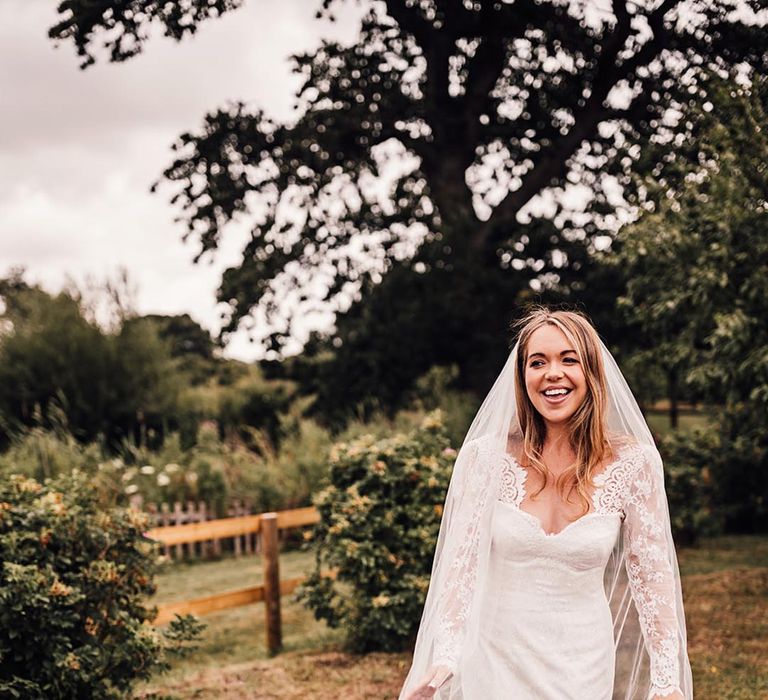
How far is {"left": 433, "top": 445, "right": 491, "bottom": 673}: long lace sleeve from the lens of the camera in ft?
Answer: 9.27

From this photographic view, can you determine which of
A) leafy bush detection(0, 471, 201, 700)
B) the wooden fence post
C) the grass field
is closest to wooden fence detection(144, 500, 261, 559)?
the grass field

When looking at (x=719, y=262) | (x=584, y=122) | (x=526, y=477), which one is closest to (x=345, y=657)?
(x=719, y=262)

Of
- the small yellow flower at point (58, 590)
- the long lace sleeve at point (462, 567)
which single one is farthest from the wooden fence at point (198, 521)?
the long lace sleeve at point (462, 567)

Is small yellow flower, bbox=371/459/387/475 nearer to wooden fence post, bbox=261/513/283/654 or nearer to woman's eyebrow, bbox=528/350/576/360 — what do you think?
wooden fence post, bbox=261/513/283/654

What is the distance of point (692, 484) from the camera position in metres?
11.2

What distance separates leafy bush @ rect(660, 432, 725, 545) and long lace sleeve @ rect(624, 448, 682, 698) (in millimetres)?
8554

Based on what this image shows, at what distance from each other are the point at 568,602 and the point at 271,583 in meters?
5.07

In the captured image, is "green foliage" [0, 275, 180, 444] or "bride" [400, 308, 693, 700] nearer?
"bride" [400, 308, 693, 700]

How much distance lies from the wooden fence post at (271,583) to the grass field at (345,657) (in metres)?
0.16

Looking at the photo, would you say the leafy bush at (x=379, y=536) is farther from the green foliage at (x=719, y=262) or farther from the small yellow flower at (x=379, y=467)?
the green foliage at (x=719, y=262)

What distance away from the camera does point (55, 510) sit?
510 centimetres

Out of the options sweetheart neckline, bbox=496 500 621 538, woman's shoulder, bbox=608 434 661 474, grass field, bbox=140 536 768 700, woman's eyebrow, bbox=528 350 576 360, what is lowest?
grass field, bbox=140 536 768 700

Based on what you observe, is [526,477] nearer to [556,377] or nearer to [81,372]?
[556,377]

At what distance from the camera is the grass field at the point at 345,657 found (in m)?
6.11
